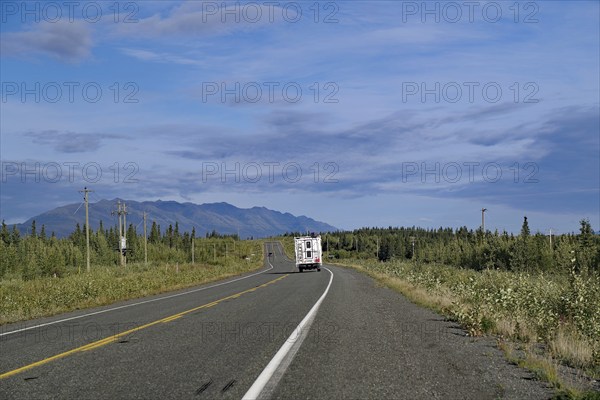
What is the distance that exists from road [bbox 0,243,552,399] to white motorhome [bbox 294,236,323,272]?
41052mm

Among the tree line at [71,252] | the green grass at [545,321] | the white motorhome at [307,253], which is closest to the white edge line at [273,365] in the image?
the green grass at [545,321]

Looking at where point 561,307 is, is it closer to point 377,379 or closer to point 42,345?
point 377,379

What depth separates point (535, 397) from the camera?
6297mm

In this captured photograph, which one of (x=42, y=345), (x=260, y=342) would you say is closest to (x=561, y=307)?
(x=260, y=342)

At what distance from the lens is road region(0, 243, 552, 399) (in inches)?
259

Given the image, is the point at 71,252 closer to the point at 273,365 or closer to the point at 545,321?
the point at 545,321

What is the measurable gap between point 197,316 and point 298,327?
383 cm

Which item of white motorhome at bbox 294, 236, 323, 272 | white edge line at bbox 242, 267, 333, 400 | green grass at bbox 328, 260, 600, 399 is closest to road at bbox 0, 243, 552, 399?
white edge line at bbox 242, 267, 333, 400

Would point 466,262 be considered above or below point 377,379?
below

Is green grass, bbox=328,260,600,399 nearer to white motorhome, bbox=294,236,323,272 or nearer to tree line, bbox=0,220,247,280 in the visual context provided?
white motorhome, bbox=294,236,323,272

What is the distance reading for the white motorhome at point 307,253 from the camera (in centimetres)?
5584

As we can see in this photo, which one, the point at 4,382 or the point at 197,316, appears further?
the point at 197,316

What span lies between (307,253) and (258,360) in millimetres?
47752

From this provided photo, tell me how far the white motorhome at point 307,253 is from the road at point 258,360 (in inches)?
1616
